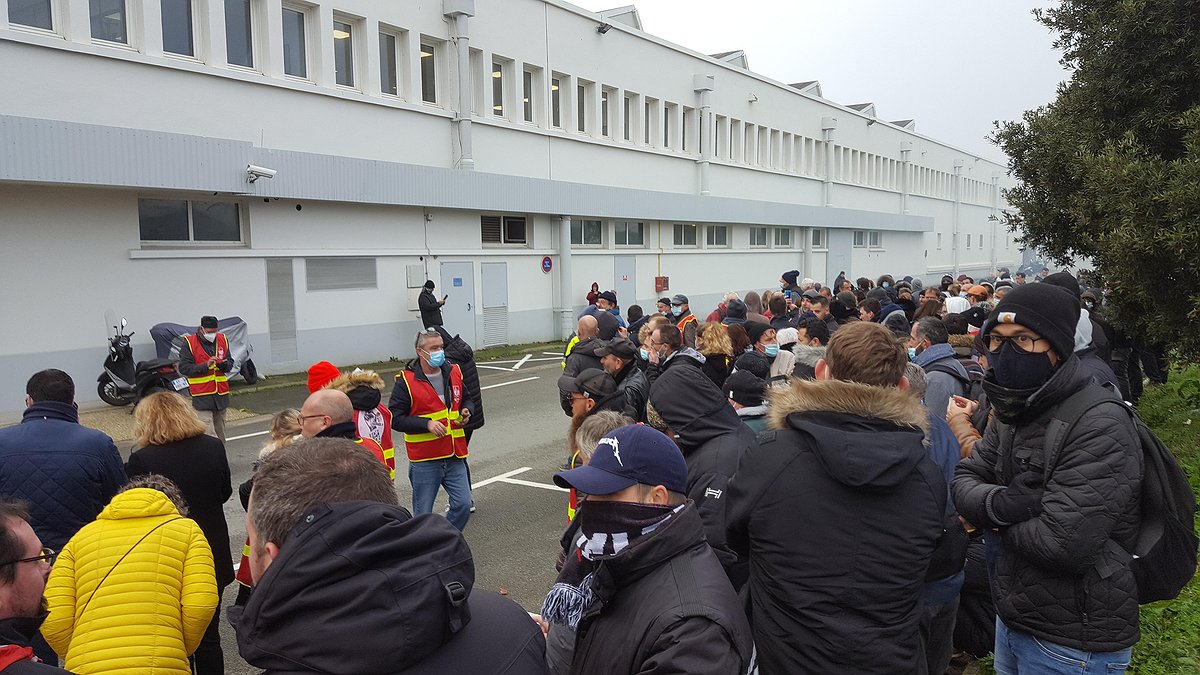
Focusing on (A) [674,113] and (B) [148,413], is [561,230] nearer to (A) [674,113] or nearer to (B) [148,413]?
(A) [674,113]

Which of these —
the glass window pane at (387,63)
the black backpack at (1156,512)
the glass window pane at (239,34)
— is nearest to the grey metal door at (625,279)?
the glass window pane at (387,63)

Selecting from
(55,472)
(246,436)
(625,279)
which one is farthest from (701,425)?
(625,279)

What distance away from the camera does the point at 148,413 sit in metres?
4.55

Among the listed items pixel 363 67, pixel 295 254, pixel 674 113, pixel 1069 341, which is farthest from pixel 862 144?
pixel 1069 341

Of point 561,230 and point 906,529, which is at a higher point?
point 561,230

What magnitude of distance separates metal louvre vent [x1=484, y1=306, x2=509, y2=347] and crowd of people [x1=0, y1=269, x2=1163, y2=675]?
17747 millimetres

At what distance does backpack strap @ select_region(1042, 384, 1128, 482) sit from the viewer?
272 cm

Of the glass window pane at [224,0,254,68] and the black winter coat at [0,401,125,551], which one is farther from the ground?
the glass window pane at [224,0,254,68]

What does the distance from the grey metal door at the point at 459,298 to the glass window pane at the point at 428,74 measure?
4.66 meters

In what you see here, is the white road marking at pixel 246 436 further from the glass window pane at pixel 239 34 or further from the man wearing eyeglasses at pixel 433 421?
the glass window pane at pixel 239 34

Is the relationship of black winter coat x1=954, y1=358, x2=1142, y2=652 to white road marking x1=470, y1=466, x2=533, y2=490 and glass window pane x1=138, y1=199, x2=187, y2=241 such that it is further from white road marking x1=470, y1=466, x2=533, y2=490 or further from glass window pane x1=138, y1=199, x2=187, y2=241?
glass window pane x1=138, y1=199, x2=187, y2=241

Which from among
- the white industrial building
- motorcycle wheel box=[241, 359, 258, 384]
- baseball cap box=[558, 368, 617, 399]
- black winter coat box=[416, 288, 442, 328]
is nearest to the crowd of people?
baseball cap box=[558, 368, 617, 399]

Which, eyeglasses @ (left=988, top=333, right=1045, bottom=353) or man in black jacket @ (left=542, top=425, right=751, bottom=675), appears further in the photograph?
eyeglasses @ (left=988, top=333, right=1045, bottom=353)

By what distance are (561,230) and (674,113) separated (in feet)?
29.5
